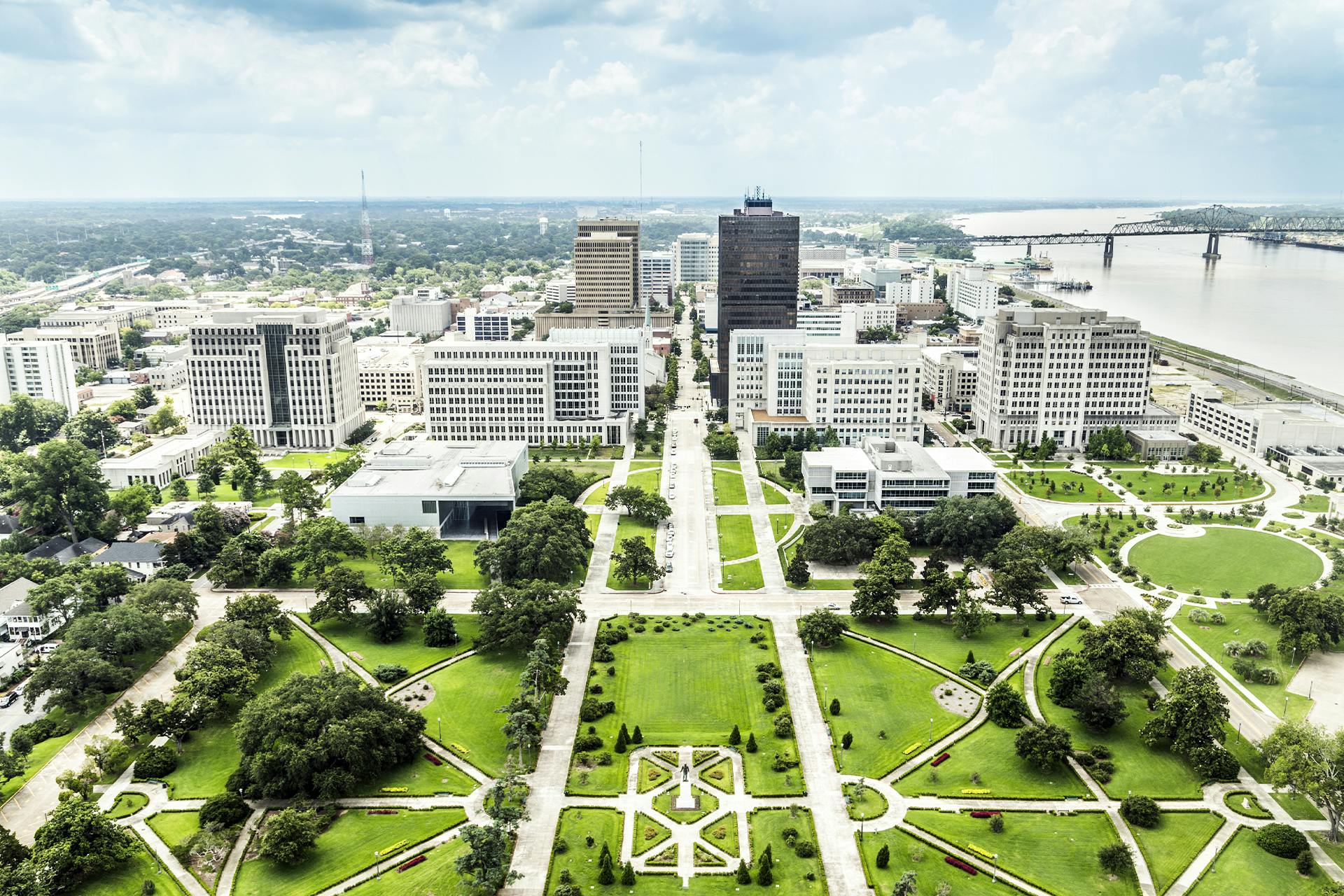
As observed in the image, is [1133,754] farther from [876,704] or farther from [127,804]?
[127,804]

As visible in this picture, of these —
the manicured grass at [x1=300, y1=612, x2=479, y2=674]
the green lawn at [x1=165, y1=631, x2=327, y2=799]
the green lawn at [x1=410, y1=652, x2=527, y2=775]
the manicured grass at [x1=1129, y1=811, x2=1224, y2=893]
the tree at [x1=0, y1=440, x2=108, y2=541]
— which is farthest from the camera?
the tree at [x1=0, y1=440, x2=108, y2=541]

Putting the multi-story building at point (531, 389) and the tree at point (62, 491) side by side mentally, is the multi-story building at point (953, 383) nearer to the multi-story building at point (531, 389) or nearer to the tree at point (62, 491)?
the multi-story building at point (531, 389)

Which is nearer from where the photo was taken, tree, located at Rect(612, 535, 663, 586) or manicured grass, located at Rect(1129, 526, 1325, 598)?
manicured grass, located at Rect(1129, 526, 1325, 598)

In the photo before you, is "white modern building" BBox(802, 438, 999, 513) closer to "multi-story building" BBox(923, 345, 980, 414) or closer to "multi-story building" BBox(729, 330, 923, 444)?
"multi-story building" BBox(729, 330, 923, 444)

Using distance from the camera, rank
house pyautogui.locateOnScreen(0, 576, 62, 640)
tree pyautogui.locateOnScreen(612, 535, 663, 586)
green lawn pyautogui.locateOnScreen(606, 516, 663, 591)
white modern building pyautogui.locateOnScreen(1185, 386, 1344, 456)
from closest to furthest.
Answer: house pyautogui.locateOnScreen(0, 576, 62, 640)
tree pyautogui.locateOnScreen(612, 535, 663, 586)
green lawn pyautogui.locateOnScreen(606, 516, 663, 591)
white modern building pyautogui.locateOnScreen(1185, 386, 1344, 456)

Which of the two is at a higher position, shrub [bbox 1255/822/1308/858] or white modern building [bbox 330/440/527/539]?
white modern building [bbox 330/440/527/539]

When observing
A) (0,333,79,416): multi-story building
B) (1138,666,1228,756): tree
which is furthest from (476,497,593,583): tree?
(0,333,79,416): multi-story building

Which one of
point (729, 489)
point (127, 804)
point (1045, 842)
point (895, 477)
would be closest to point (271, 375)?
point (729, 489)

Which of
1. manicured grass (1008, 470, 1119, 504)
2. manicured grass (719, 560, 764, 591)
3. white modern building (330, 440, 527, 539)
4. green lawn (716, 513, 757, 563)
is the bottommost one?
manicured grass (719, 560, 764, 591)
